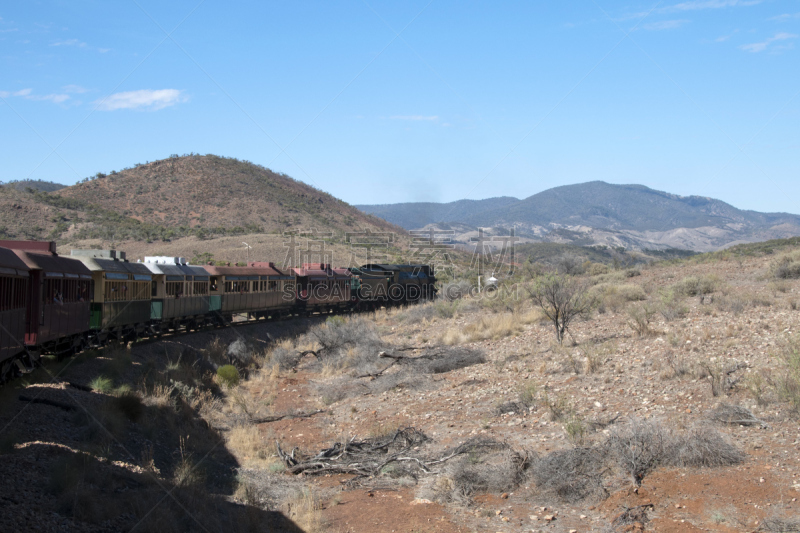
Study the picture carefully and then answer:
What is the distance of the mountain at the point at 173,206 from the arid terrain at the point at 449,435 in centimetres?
5123

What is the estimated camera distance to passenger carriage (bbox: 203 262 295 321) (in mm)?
26734

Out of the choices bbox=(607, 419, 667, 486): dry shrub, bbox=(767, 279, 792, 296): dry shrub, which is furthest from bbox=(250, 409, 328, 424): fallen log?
bbox=(767, 279, 792, 296): dry shrub

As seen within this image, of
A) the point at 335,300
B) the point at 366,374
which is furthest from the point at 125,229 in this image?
the point at 366,374

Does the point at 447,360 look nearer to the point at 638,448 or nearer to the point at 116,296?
the point at 638,448

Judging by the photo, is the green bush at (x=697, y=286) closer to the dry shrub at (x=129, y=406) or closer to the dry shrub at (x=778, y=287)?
the dry shrub at (x=778, y=287)

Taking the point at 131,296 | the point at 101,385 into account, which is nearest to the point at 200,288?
the point at 131,296

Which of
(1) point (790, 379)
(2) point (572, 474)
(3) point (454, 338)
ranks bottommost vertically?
(2) point (572, 474)

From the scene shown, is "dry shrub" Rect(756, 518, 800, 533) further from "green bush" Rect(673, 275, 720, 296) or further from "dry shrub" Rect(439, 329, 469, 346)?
"green bush" Rect(673, 275, 720, 296)

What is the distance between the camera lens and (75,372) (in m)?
13.2

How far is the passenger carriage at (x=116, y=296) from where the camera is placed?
677 inches

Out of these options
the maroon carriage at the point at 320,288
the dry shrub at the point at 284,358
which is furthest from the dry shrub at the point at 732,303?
the maroon carriage at the point at 320,288

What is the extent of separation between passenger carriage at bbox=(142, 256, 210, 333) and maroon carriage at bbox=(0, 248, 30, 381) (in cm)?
954

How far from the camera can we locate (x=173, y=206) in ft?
263

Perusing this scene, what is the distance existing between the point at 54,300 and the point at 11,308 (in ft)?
10.1
